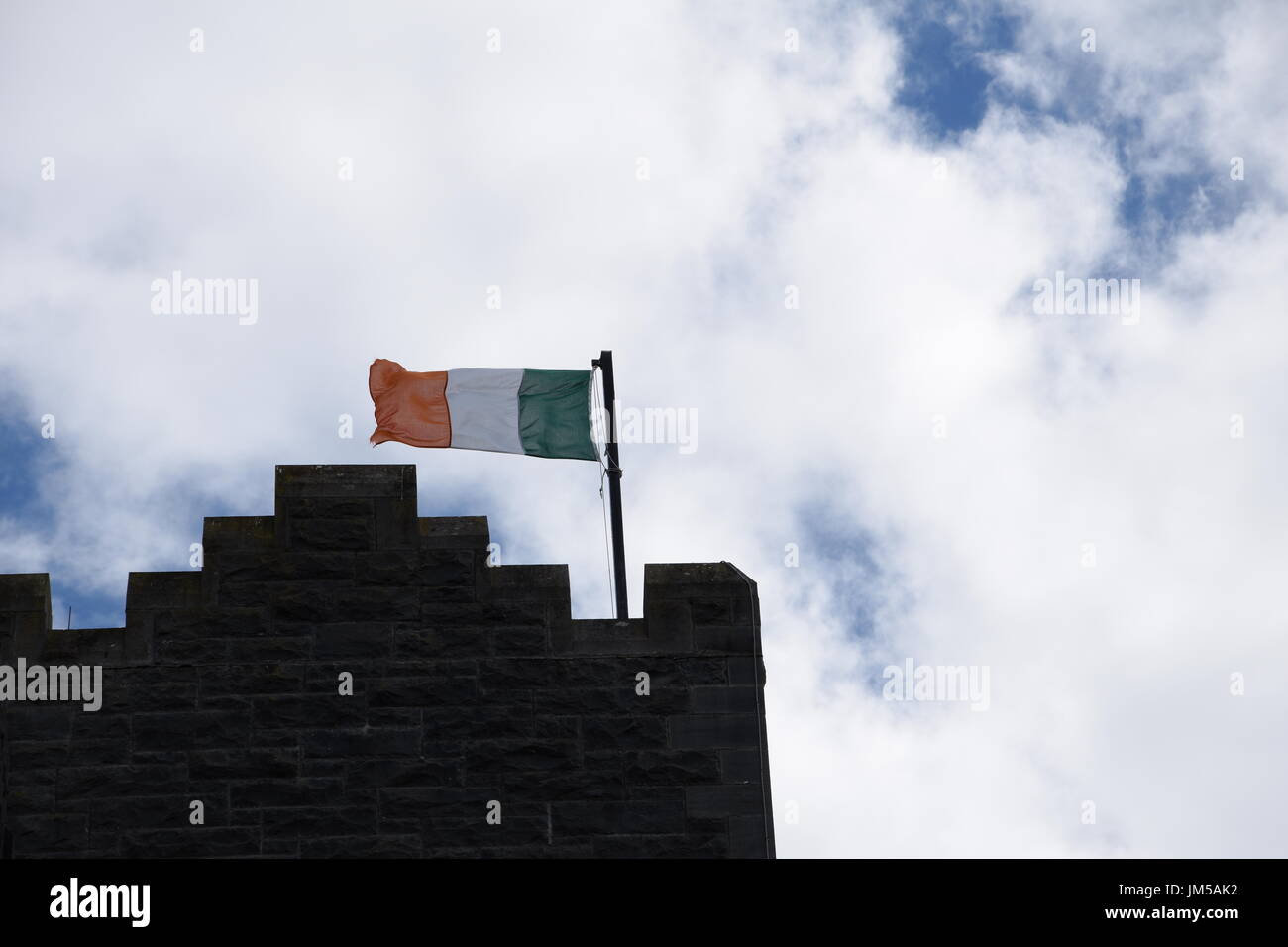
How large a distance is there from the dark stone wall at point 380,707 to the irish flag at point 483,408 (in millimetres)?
2741

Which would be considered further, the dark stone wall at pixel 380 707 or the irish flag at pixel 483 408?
the irish flag at pixel 483 408

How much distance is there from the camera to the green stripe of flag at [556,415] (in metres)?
15.7

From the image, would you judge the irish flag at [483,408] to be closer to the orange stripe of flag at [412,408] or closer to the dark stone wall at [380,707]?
the orange stripe of flag at [412,408]

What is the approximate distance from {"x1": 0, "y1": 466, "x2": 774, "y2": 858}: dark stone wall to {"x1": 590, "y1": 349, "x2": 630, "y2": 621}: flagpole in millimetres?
698

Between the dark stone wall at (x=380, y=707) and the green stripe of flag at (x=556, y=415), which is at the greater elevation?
the green stripe of flag at (x=556, y=415)

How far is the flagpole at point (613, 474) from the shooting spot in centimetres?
1379

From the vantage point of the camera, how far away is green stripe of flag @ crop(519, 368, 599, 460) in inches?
618

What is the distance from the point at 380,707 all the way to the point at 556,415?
160 inches

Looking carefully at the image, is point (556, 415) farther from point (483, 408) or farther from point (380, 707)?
point (380, 707)

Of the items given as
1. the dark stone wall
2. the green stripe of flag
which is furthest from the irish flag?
the dark stone wall

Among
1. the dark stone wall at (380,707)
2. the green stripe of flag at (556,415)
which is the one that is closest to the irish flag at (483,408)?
the green stripe of flag at (556,415)

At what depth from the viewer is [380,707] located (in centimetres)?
1258

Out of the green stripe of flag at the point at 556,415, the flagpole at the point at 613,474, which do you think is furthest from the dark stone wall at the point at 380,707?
the green stripe of flag at the point at 556,415
